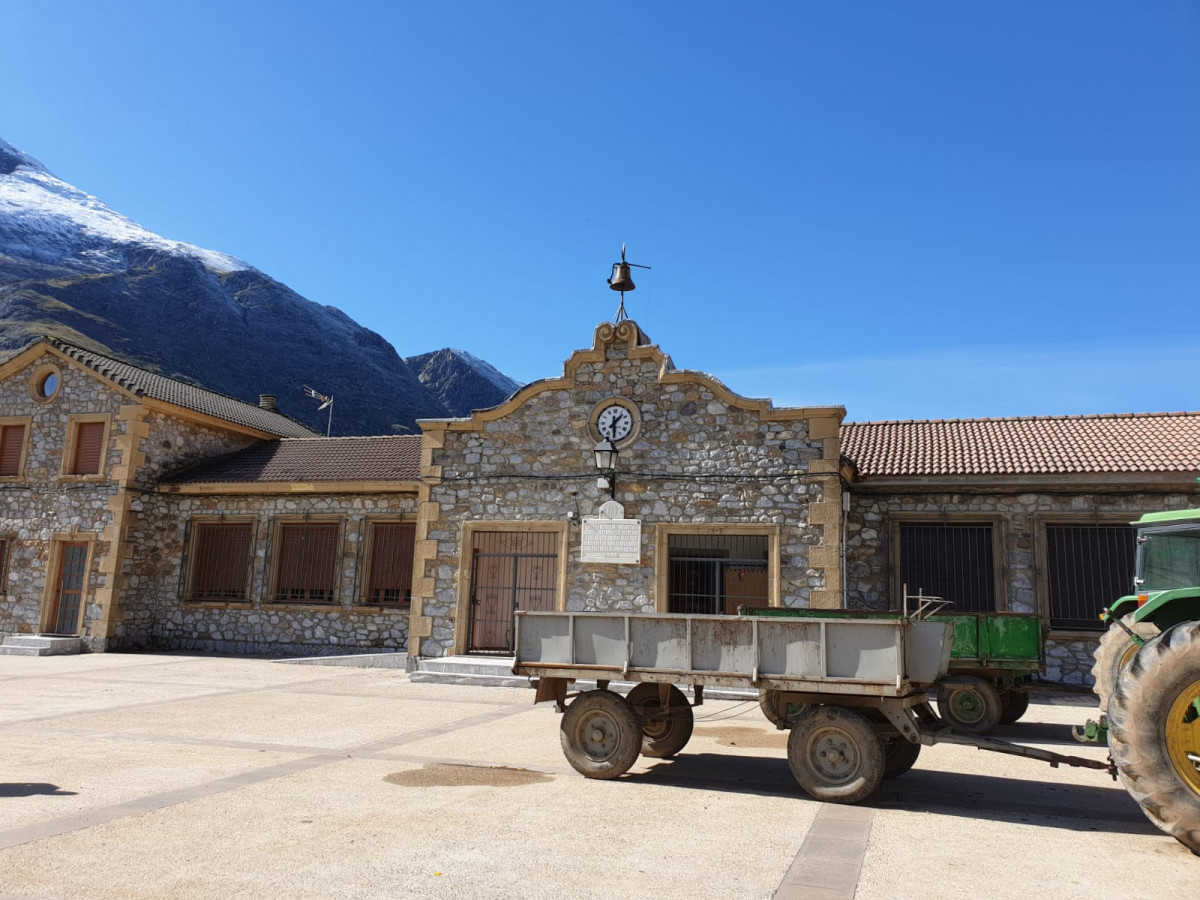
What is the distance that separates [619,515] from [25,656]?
43.7 feet

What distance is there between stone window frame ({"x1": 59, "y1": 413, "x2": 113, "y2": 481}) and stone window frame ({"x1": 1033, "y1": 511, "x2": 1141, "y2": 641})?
19.3 meters

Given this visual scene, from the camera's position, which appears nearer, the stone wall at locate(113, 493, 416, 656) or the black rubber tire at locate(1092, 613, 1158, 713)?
the black rubber tire at locate(1092, 613, 1158, 713)

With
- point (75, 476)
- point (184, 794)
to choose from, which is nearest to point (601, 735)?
point (184, 794)

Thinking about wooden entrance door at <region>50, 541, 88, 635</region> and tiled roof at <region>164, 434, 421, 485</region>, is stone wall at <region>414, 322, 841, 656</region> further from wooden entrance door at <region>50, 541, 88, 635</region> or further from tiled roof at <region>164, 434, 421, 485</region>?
wooden entrance door at <region>50, 541, 88, 635</region>

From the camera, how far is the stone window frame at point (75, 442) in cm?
1897

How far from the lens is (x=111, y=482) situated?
61.6 ft

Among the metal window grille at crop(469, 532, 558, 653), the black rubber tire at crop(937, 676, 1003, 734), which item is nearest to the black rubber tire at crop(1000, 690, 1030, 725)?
the black rubber tire at crop(937, 676, 1003, 734)

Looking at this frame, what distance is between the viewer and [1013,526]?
1443cm

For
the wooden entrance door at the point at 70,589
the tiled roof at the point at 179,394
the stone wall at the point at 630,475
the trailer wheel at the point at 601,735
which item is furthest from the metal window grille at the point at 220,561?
the trailer wheel at the point at 601,735

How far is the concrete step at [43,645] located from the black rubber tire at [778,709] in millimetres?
16827

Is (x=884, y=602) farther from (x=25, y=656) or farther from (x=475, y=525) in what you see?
(x=25, y=656)

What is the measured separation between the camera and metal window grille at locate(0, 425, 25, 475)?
790 inches

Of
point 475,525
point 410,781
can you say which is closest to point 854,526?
point 475,525

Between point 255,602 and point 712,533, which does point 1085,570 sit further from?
point 255,602
